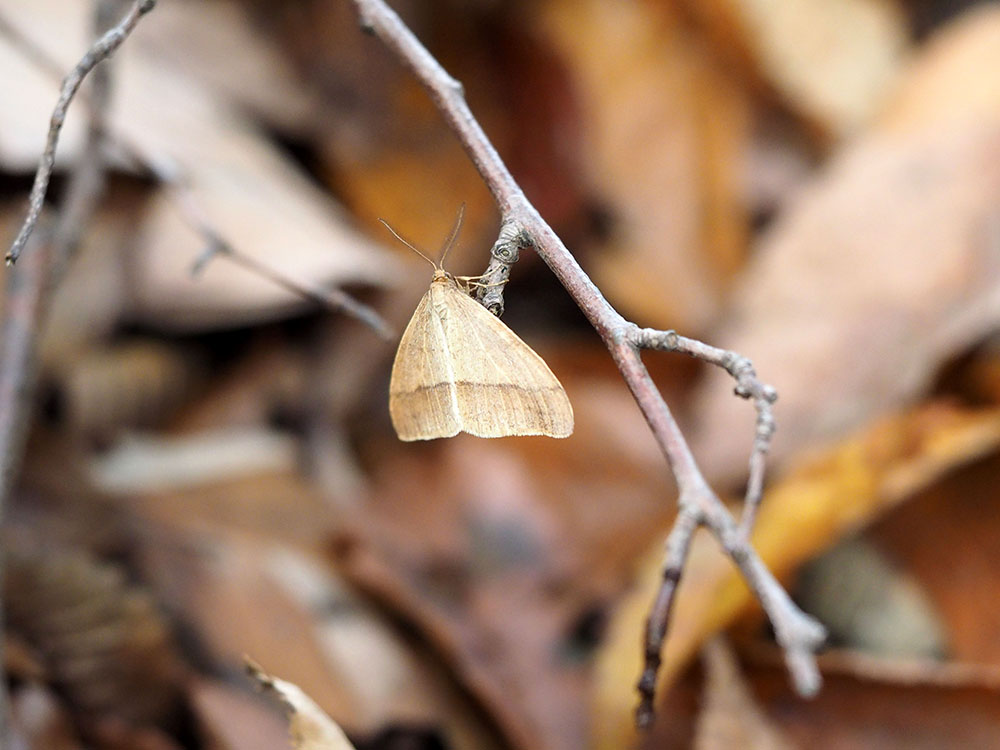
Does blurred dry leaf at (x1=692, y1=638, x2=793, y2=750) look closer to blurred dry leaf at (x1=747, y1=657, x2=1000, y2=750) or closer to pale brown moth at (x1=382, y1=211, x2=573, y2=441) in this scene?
blurred dry leaf at (x1=747, y1=657, x2=1000, y2=750)

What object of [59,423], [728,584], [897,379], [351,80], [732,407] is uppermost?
[351,80]

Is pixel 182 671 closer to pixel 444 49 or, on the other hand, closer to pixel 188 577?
pixel 188 577

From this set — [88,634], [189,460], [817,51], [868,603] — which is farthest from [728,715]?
[817,51]

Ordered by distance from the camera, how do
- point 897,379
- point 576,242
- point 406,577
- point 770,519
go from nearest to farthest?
point 770,519 → point 406,577 → point 897,379 → point 576,242

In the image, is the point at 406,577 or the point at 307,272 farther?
the point at 307,272

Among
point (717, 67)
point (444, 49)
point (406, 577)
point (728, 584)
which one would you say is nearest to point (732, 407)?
point (728, 584)

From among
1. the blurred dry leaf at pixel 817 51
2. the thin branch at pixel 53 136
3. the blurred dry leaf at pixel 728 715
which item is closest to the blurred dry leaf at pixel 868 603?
the blurred dry leaf at pixel 728 715
